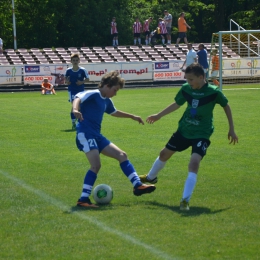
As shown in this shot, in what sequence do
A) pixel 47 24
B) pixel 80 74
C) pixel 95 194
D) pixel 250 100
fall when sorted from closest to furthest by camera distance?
pixel 95 194 → pixel 80 74 → pixel 250 100 → pixel 47 24

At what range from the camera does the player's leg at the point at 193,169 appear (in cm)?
735

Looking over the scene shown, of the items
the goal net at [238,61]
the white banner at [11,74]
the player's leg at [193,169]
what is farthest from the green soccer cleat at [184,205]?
the white banner at [11,74]

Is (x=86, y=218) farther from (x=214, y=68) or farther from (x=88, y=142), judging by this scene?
(x=214, y=68)

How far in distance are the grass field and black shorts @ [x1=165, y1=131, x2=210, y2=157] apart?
0.63 metres

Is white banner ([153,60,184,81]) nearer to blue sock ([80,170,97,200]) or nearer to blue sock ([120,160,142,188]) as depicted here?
blue sock ([120,160,142,188])

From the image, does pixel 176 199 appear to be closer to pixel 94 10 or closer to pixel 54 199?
pixel 54 199

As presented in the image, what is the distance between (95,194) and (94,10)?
138 ft

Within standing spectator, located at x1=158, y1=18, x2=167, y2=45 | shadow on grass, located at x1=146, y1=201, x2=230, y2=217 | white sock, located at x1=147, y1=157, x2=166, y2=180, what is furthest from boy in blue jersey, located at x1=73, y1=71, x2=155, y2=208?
standing spectator, located at x1=158, y1=18, x2=167, y2=45

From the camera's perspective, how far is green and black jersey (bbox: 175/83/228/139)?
7738 mm

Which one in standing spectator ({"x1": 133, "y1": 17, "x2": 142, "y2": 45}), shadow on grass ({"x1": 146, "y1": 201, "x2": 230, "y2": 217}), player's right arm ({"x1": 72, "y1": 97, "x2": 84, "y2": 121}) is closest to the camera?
shadow on grass ({"x1": 146, "y1": 201, "x2": 230, "y2": 217})

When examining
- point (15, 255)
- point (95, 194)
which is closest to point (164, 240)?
point (15, 255)

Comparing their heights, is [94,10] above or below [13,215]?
above

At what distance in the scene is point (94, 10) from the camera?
48.8m

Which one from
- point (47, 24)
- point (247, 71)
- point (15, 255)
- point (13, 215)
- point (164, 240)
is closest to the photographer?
point (15, 255)
